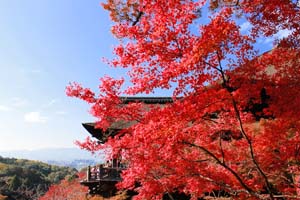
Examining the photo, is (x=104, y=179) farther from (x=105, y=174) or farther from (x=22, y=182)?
(x=22, y=182)

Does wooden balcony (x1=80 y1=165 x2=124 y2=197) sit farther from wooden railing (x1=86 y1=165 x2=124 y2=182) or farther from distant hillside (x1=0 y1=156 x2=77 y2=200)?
distant hillside (x1=0 y1=156 x2=77 y2=200)

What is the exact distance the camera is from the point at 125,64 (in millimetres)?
7941

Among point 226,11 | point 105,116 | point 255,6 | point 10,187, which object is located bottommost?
point 10,187

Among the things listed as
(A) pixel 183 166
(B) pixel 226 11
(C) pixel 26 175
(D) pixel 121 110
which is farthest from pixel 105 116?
(C) pixel 26 175

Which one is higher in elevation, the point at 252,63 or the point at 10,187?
the point at 252,63

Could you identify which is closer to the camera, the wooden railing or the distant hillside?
the wooden railing

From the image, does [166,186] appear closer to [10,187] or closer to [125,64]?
[125,64]

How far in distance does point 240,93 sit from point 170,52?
198cm

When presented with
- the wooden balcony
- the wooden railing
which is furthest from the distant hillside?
the wooden railing

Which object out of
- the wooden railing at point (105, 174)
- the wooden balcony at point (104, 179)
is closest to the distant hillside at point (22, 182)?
the wooden balcony at point (104, 179)

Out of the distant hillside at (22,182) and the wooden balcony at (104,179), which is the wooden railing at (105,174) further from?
the distant hillside at (22,182)

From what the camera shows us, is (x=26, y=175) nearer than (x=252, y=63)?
No

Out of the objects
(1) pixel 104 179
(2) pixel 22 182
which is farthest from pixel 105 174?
(2) pixel 22 182

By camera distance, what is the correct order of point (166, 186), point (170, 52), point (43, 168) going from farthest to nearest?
1. point (43, 168)
2. point (166, 186)
3. point (170, 52)
